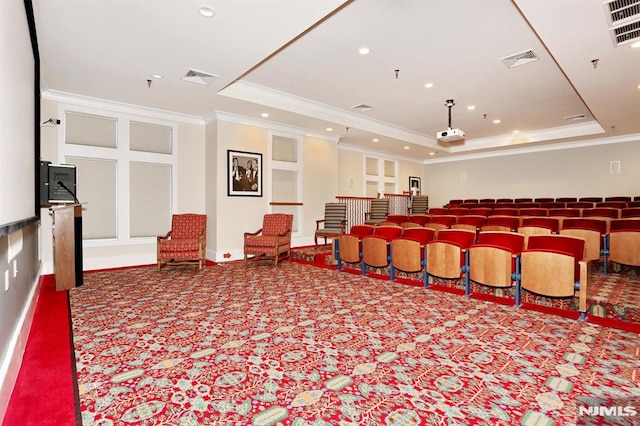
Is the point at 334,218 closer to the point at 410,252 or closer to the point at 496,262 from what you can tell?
the point at 410,252

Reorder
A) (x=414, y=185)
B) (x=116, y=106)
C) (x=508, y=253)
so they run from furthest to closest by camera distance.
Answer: (x=414, y=185)
(x=116, y=106)
(x=508, y=253)

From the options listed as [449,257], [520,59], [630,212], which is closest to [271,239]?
[449,257]

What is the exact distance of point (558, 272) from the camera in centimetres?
355

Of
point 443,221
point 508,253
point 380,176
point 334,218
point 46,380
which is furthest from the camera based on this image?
point 380,176

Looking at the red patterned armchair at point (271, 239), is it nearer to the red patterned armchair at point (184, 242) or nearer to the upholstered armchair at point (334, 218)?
the red patterned armchair at point (184, 242)

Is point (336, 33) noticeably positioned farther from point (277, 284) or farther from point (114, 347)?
point (114, 347)

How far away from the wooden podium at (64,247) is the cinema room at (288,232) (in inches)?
1.2

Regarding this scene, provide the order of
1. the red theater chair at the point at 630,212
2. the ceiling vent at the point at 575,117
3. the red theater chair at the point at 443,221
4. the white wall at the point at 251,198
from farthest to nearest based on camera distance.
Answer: the ceiling vent at the point at 575,117
the white wall at the point at 251,198
the red theater chair at the point at 443,221
the red theater chair at the point at 630,212

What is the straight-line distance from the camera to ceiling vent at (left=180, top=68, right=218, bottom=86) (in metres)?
5.22

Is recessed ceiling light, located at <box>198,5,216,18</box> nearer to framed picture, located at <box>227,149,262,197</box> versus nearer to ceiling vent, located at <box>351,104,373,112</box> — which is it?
framed picture, located at <box>227,149,262,197</box>

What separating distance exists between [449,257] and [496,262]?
0.61 metres

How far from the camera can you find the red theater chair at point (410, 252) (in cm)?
483

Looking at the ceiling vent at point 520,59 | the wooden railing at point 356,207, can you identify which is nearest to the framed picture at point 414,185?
the wooden railing at point 356,207

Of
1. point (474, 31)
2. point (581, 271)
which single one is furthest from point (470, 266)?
point (474, 31)
